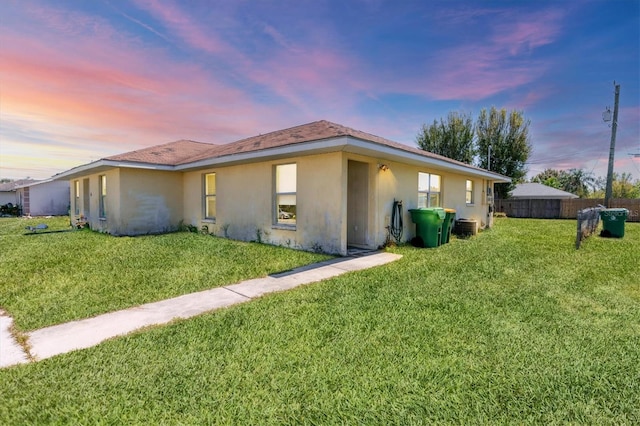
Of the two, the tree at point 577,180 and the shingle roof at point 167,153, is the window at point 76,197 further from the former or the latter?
the tree at point 577,180

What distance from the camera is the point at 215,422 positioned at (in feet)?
6.34

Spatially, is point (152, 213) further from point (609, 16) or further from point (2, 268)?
point (609, 16)

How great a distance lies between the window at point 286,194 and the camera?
861 cm

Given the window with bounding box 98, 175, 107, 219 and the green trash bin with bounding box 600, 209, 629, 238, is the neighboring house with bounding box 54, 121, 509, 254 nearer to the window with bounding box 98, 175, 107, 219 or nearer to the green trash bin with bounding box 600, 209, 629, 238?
the window with bounding box 98, 175, 107, 219

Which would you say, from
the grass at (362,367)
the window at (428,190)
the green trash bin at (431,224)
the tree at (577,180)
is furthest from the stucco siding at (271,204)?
the tree at (577,180)

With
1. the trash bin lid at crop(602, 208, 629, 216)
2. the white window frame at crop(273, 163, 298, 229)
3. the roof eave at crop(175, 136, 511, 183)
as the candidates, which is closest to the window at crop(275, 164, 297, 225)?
the white window frame at crop(273, 163, 298, 229)

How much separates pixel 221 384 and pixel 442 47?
473 inches

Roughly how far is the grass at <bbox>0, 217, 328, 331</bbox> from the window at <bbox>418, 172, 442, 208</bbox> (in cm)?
498

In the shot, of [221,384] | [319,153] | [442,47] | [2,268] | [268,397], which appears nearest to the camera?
[268,397]

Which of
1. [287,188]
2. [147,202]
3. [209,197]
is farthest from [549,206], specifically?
[147,202]

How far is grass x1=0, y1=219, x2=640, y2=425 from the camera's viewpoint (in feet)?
6.67

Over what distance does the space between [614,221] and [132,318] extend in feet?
49.7

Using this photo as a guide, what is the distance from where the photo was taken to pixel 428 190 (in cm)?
1096

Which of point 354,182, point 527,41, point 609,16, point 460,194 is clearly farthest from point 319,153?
point 609,16
